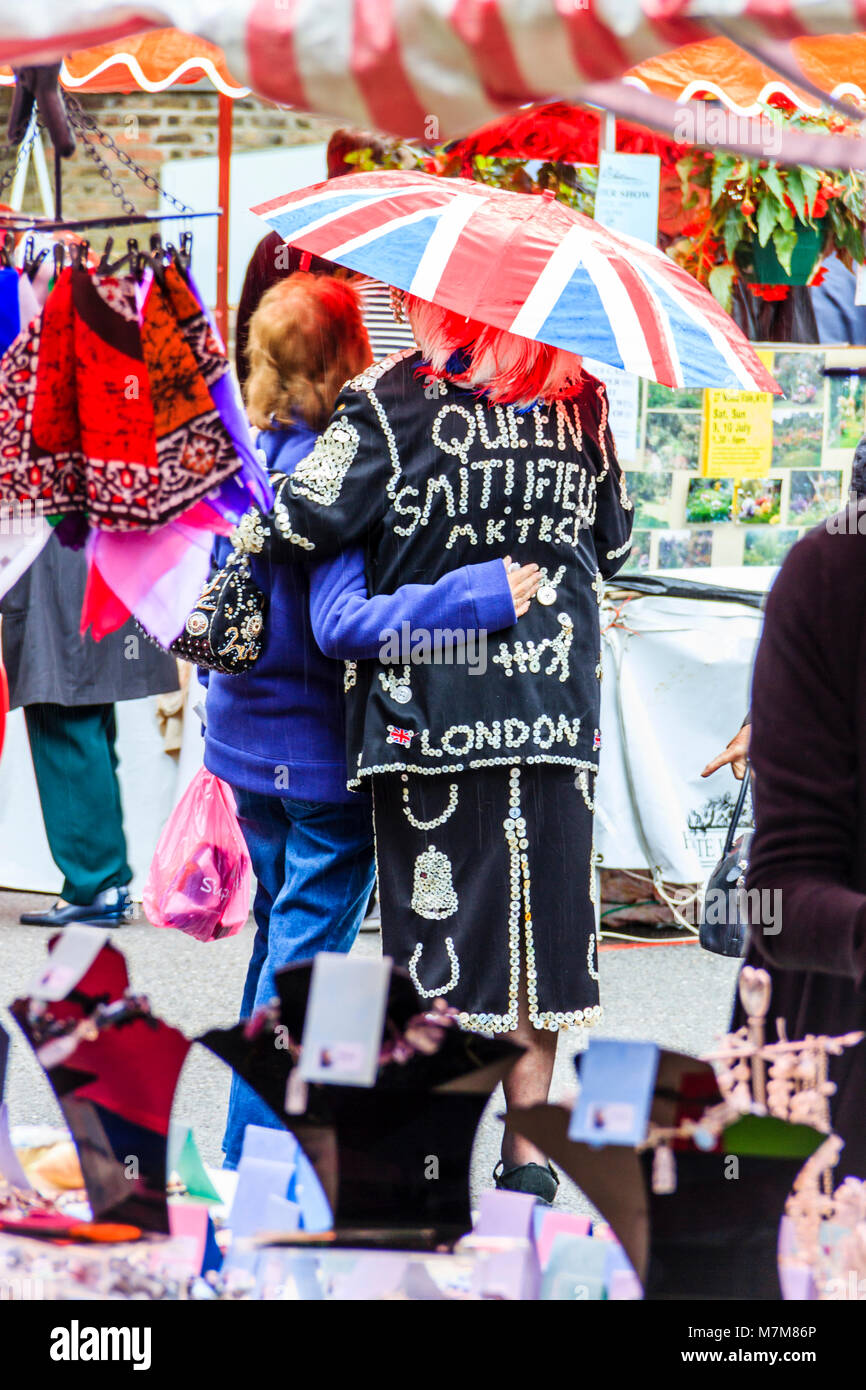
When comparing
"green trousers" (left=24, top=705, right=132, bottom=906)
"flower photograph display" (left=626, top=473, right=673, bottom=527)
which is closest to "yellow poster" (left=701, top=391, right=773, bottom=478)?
"flower photograph display" (left=626, top=473, right=673, bottom=527)

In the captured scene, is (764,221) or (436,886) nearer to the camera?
Answer: (436,886)

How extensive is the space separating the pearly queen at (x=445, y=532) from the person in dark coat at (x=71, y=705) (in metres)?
2.35

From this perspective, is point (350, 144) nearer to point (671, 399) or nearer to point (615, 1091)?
point (671, 399)

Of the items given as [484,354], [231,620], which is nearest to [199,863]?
[231,620]

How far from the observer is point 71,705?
4.84 metres

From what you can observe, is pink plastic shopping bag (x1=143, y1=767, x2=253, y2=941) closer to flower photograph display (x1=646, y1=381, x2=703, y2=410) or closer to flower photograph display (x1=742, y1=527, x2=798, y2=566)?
flower photograph display (x1=646, y1=381, x2=703, y2=410)

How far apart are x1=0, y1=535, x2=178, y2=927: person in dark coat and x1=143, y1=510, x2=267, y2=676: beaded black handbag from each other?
216 cm

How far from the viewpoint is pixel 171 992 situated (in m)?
4.44

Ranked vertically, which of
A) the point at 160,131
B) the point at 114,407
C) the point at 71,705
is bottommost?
the point at 71,705

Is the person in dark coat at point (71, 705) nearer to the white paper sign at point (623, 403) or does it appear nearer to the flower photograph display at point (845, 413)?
the white paper sign at point (623, 403)

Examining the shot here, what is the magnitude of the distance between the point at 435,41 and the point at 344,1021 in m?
0.75

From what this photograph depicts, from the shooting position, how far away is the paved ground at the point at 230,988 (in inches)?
146

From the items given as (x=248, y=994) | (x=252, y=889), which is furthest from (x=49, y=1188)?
(x=252, y=889)

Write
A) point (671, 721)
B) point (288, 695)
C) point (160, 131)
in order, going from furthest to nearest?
point (160, 131), point (671, 721), point (288, 695)
